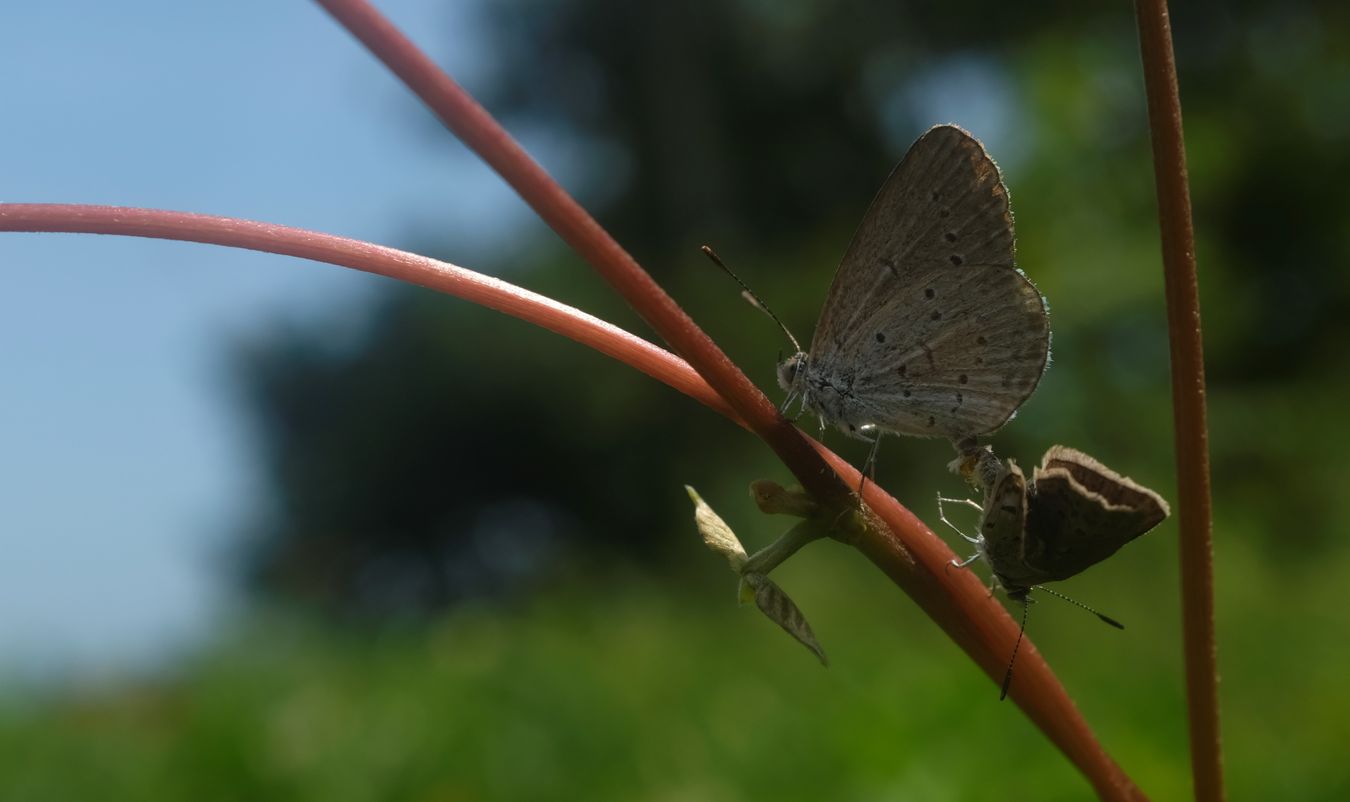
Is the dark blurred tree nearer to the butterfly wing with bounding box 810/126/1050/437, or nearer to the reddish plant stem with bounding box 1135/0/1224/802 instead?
the butterfly wing with bounding box 810/126/1050/437

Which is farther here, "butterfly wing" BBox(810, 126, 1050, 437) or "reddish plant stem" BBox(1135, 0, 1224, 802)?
"butterfly wing" BBox(810, 126, 1050, 437)

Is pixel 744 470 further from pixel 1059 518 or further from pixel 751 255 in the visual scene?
pixel 1059 518

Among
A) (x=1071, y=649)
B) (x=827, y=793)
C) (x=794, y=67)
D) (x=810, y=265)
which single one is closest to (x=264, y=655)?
(x=827, y=793)

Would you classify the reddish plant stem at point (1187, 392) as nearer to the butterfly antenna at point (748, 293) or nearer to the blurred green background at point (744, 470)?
the butterfly antenna at point (748, 293)

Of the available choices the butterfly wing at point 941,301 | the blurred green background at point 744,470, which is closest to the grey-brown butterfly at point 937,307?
the butterfly wing at point 941,301

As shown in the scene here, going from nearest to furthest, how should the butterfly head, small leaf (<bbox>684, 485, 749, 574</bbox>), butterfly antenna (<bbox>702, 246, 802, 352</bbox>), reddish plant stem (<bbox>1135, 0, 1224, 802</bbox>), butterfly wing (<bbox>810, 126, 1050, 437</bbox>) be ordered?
1. reddish plant stem (<bbox>1135, 0, 1224, 802</bbox>)
2. small leaf (<bbox>684, 485, 749, 574</bbox>)
3. butterfly wing (<bbox>810, 126, 1050, 437</bbox>)
4. butterfly antenna (<bbox>702, 246, 802, 352</bbox>)
5. the butterfly head

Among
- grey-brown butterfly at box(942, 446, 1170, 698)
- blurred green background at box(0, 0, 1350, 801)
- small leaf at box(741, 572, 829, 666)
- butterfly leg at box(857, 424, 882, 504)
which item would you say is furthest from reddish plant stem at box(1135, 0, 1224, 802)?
blurred green background at box(0, 0, 1350, 801)
